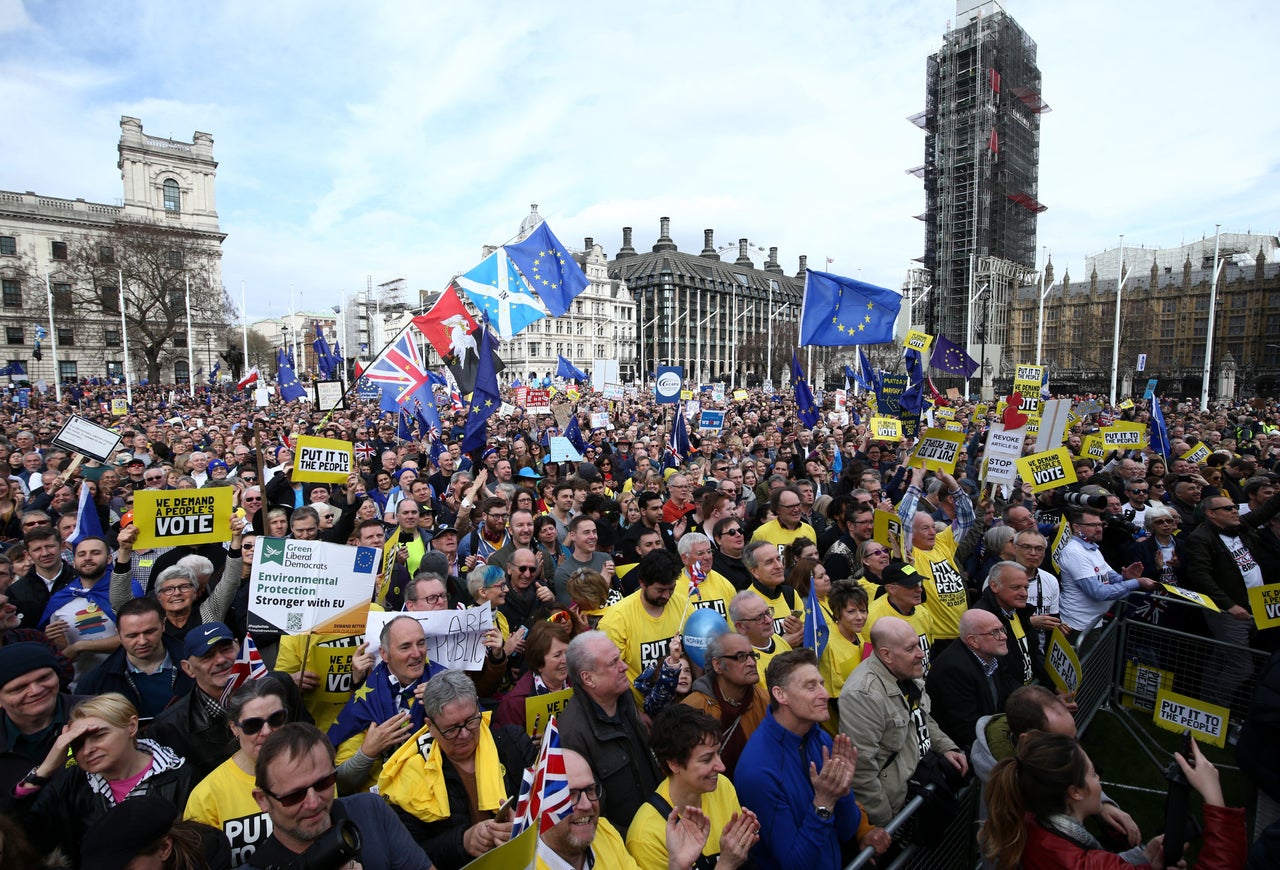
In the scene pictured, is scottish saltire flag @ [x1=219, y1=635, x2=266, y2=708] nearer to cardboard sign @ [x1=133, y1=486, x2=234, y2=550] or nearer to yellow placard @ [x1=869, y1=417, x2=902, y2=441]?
cardboard sign @ [x1=133, y1=486, x2=234, y2=550]

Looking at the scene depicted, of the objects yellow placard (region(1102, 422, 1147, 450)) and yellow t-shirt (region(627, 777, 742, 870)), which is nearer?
yellow t-shirt (region(627, 777, 742, 870))

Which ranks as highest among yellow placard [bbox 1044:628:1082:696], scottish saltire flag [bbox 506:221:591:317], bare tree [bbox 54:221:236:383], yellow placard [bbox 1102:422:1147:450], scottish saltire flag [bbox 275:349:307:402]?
bare tree [bbox 54:221:236:383]

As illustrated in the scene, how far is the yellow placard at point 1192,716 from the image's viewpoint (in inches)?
220

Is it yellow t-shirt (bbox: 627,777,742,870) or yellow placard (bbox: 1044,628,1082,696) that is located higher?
yellow t-shirt (bbox: 627,777,742,870)

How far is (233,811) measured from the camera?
291cm

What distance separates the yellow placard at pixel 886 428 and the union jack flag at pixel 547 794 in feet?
38.4

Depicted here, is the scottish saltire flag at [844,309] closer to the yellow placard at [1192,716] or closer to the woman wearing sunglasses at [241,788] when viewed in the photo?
the yellow placard at [1192,716]

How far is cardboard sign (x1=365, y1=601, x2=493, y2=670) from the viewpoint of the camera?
3.84 m

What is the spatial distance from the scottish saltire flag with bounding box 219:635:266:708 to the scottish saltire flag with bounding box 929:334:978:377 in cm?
1456

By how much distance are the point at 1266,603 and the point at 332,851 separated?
6669 millimetres

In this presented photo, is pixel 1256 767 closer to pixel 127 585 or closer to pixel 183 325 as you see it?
pixel 127 585

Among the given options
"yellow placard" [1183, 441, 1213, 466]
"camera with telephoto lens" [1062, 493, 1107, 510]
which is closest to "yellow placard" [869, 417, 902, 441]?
"yellow placard" [1183, 441, 1213, 466]

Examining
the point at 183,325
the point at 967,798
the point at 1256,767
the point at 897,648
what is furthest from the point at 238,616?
the point at 183,325

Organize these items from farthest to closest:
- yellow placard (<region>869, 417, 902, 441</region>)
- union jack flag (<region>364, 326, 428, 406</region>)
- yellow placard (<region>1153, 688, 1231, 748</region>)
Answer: yellow placard (<region>869, 417, 902, 441</region>) → union jack flag (<region>364, 326, 428, 406</region>) → yellow placard (<region>1153, 688, 1231, 748</region>)
